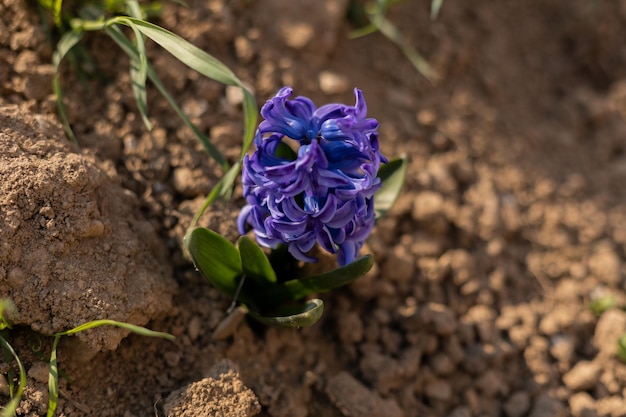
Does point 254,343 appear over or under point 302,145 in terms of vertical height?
under

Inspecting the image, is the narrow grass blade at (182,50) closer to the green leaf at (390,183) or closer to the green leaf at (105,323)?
the green leaf at (390,183)

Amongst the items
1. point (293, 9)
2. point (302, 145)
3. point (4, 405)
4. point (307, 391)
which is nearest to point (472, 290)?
point (307, 391)

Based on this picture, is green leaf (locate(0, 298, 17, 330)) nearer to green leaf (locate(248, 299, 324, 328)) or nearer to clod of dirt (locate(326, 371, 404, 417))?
green leaf (locate(248, 299, 324, 328))

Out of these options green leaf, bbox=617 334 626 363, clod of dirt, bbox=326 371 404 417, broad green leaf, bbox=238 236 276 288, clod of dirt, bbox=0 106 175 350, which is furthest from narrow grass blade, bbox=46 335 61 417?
green leaf, bbox=617 334 626 363

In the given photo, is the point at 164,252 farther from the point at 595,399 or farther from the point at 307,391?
the point at 595,399

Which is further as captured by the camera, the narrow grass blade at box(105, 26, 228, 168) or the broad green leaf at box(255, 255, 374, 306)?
the narrow grass blade at box(105, 26, 228, 168)

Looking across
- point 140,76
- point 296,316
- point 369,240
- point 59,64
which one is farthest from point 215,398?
point 59,64
